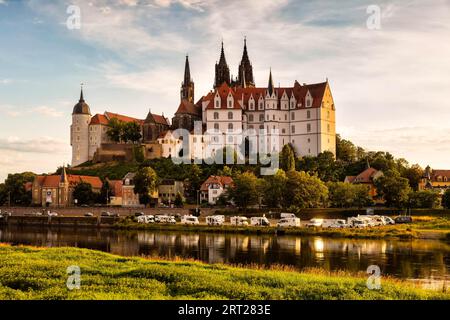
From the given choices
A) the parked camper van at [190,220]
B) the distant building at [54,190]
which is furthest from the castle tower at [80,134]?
the parked camper van at [190,220]

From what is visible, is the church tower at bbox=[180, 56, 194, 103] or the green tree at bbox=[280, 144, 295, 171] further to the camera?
the church tower at bbox=[180, 56, 194, 103]

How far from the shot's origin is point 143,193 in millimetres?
89312

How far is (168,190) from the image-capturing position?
96.6 meters

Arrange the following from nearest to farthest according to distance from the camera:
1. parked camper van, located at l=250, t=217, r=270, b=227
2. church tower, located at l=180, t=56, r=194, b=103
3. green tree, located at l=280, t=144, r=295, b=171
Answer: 1. parked camper van, located at l=250, t=217, r=270, b=227
2. green tree, located at l=280, t=144, r=295, b=171
3. church tower, located at l=180, t=56, r=194, b=103

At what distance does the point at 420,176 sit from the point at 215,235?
48.6m

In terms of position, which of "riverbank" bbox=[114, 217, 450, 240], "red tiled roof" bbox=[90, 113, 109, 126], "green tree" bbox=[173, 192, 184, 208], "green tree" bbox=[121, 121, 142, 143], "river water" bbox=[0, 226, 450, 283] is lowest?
"river water" bbox=[0, 226, 450, 283]

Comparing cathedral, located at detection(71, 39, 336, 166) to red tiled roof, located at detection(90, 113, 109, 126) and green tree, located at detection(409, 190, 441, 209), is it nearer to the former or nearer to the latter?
red tiled roof, located at detection(90, 113, 109, 126)

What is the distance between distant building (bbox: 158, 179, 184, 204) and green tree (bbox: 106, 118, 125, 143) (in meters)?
30.0

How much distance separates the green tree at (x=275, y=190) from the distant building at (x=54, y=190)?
38883 mm

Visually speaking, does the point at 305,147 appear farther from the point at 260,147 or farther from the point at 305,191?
the point at 305,191

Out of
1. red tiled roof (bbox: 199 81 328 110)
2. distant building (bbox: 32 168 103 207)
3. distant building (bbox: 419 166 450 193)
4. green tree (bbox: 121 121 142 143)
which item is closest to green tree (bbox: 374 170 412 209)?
distant building (bbox: 419 166 450 193)

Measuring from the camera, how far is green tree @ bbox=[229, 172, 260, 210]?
77.0 meters

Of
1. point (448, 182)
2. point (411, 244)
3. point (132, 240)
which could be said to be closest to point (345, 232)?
point (411, 244)

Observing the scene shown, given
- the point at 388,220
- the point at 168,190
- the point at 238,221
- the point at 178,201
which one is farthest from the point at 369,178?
the point at 168,190
